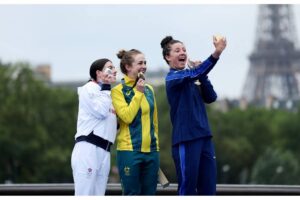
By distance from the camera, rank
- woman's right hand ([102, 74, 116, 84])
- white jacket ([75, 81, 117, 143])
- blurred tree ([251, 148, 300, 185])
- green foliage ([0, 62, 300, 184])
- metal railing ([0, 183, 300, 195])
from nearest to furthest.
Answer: white jacket ([75, 81, 117, 143]) < woman's right hand ([102, 74, 116, 84]) < metal railing ([0, 183, 300, 195]) < green foliage ([0, 62, 300, 184]) < blurred tree ([251, 148, 300, 185])

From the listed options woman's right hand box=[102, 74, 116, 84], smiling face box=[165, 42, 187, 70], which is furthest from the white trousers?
smiling face box=[165, 42, 187, 70]

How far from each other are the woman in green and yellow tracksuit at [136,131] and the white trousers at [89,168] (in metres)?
0.15

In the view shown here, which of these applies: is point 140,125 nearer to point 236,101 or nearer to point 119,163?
point 119,163

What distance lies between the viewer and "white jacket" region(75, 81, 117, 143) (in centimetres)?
631

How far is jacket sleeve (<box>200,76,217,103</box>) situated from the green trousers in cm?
58

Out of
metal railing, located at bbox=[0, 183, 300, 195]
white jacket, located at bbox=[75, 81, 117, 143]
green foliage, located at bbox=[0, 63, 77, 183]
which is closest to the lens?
white jacket, located at bbox=[75, 81, 117, 143]

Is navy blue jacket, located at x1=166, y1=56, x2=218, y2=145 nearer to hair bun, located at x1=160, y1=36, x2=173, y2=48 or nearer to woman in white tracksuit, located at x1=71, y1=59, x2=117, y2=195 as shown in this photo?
hair bun, located at x1=160, y1=36, x2=173, y2=48

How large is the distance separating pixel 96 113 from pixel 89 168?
42 centimetres

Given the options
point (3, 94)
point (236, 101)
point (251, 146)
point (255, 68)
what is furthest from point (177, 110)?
point (236, 101)

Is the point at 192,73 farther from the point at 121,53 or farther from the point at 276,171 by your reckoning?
the point at 276,171

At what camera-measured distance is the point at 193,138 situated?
20.7 ft

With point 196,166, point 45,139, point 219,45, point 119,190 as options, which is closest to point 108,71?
point 219,45

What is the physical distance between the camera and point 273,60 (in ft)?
308

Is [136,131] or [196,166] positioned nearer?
[196,166]
